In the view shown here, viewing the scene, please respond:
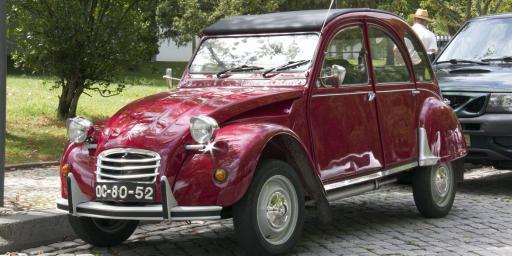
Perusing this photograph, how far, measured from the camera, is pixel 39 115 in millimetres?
15891

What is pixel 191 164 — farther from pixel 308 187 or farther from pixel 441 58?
pixel 441 58

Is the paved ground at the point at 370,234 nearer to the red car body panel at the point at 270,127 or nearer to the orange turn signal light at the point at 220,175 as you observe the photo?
the red car body panel at the point at 270,127

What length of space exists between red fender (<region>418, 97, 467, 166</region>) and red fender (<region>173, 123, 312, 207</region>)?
246cm

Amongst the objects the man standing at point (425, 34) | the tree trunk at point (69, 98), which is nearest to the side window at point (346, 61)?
the man standing at point (425, 34)

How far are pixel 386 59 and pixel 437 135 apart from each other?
0.86m

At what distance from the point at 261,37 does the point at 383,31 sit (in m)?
1.25

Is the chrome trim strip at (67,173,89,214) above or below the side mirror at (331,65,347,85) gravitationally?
below

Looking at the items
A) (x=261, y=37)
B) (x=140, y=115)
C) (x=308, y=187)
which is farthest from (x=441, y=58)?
(x=140, y=115)

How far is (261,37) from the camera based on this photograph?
23.4ft

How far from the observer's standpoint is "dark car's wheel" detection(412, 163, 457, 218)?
7.73 meters

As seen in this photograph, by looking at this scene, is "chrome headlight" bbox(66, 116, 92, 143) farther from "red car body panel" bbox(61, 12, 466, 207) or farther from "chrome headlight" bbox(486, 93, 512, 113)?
"chrome headlight" bbox(486, 93, 512, 113)

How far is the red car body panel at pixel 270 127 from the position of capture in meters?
5.63

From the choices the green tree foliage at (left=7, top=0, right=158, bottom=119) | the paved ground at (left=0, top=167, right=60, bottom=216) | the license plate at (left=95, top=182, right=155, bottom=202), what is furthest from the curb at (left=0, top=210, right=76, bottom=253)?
the green tree foliage at (left=7, top=0, right=158, bottom=119)

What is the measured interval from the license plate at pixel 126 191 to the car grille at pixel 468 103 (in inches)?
185
